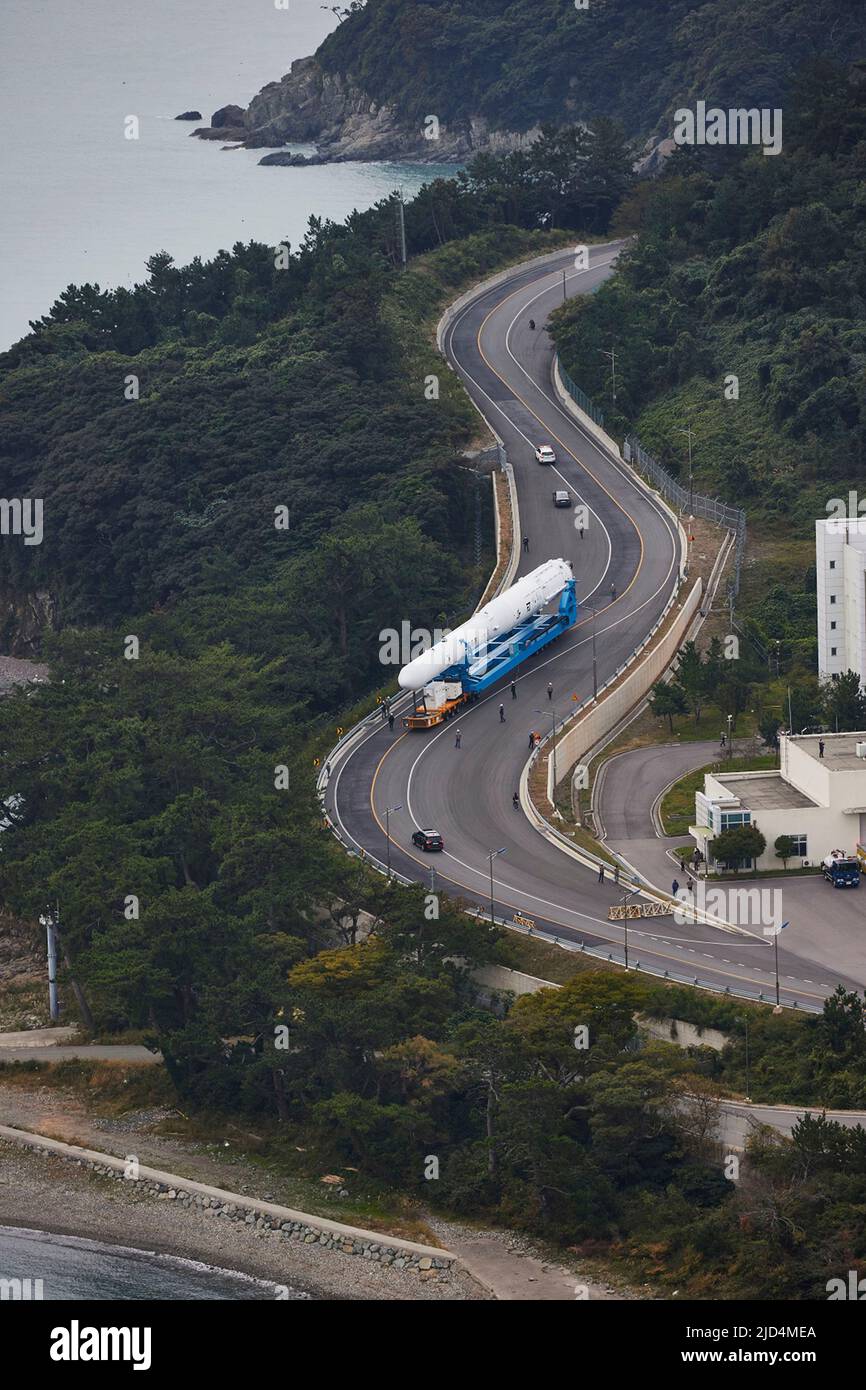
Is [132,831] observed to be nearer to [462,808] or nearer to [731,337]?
[462,808]

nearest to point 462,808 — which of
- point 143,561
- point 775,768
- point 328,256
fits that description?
point 775,768

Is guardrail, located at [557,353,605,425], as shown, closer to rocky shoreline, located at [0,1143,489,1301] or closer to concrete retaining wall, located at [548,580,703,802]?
concrete retaining wall, located at [548,580,703,802]

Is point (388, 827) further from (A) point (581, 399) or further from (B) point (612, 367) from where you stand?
(A) point (581, 399)

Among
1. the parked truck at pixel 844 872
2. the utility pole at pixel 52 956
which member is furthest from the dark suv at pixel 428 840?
the parked truck at pixel 844 872

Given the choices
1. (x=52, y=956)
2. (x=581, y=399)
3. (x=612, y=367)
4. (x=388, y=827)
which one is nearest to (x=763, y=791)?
(x=388, y=827)

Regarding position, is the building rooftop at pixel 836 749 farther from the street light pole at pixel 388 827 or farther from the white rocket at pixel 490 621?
the white rocket at pixel 490 621

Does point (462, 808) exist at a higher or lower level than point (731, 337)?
lower
